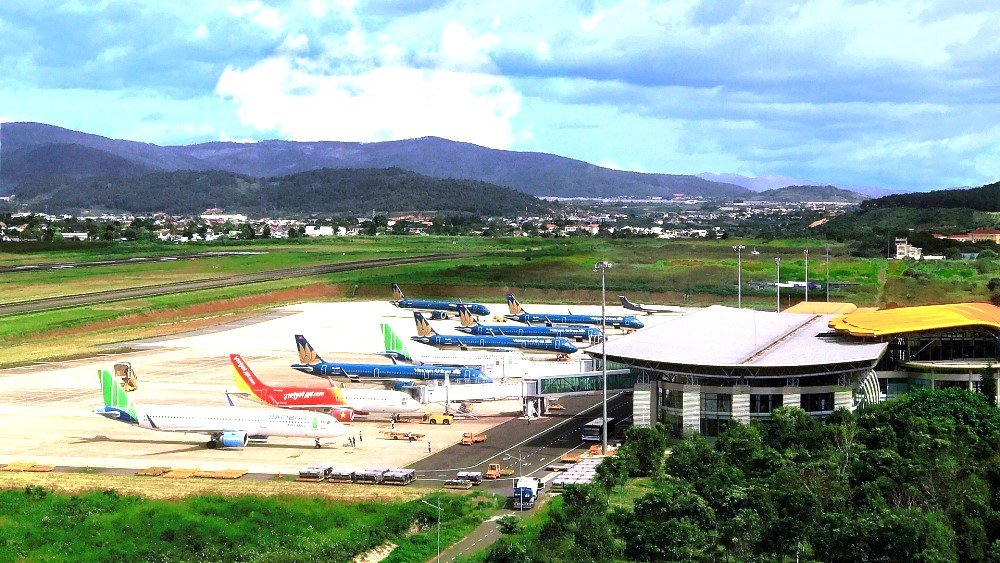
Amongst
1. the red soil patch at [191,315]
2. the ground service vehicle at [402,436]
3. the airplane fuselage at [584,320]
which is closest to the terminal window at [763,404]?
the ground service vehicle at [402,436]

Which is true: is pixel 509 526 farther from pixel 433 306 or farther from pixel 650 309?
pixel 650 309

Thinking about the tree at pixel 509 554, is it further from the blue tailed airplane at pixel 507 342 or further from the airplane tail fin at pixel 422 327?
the airplane tail fin at pixel 422 327

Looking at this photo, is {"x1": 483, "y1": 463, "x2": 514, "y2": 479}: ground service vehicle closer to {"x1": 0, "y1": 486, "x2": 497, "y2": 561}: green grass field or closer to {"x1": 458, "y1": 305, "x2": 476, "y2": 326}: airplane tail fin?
{"x1": 0, "y1": 486, "x2": 497, "y2": 561}: green grass field

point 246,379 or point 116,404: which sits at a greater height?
point 246,379

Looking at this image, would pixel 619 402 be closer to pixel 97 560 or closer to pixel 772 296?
pixel 97 560

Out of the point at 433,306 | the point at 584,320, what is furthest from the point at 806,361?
the point at 433,306

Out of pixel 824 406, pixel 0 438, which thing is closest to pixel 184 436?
pixel 0 438
